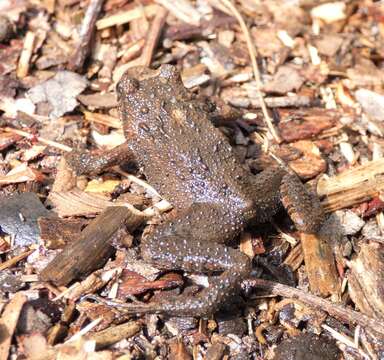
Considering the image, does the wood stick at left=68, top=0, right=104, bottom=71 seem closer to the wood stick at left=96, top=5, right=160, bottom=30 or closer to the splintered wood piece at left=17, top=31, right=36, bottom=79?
the wood stick at left=96, top=5, right=160, bottom=30

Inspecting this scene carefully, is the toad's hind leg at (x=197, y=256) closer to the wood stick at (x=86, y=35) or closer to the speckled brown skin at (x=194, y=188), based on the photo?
the speckled brown skin at (x=194, y=188)

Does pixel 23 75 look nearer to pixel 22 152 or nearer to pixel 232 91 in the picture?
pixel 22 152

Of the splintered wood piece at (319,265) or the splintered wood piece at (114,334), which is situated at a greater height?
the splintered wood piece at (114,334)

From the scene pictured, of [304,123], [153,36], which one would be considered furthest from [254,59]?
[153,36]

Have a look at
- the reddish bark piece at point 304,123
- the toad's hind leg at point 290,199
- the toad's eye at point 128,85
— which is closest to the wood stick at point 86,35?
the toad's eye at point 128,85

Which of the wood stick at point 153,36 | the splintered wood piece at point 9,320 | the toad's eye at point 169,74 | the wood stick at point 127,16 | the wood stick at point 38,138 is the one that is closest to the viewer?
the splintered wood piece at point 9,320

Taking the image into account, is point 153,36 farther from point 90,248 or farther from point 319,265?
point 319,265
